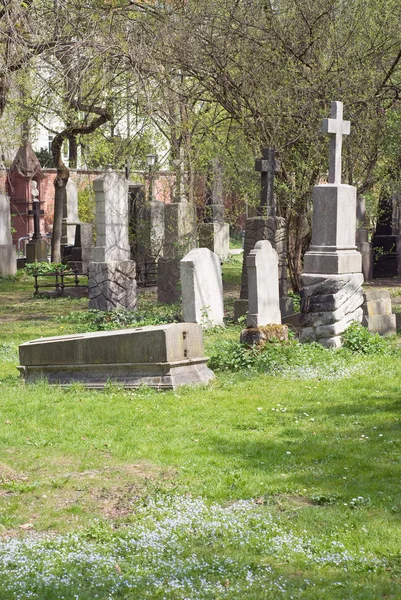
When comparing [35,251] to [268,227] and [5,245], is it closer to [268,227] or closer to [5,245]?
[5,245]

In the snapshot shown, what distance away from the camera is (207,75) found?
17438mm

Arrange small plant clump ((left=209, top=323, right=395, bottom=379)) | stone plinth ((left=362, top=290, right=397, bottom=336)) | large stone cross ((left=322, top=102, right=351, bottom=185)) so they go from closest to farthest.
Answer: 1. small plant clump ((left=209, top=323, right=395, bottom=379))
2. large stone cross ((left=322, top=102, right=351, bottom=185))
3. stone plinth ((left=362, top=290, right=397, bottom=336))

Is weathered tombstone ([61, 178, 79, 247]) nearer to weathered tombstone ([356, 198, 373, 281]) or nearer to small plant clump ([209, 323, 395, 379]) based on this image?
weathered tombstone ([356, 198, 373, 281])

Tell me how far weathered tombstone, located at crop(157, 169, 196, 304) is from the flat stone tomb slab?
27.4 ft

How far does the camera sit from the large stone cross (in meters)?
13.3

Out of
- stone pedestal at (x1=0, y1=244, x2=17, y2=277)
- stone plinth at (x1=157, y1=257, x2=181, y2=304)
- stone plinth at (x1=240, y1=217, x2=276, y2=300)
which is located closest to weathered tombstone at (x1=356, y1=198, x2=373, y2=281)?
stone plinth at (x1=157, y1=257, x2=181, y2=304)

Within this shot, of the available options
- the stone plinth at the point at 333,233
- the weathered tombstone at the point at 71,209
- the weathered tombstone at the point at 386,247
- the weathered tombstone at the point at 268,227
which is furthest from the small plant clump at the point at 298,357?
the weathered tombstone at the point at 71,209

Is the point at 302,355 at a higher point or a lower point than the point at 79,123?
lower

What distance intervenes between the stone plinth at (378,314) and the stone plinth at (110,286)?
5.69 m

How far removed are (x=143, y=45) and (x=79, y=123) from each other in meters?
4.99

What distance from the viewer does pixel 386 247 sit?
24.5 meters

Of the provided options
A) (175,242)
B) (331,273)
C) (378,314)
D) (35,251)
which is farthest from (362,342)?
(35,251)

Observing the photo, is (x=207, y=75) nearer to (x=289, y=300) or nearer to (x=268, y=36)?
(x=268, y=36)

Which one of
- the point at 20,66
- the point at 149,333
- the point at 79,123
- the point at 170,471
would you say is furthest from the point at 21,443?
the point at 79,123
